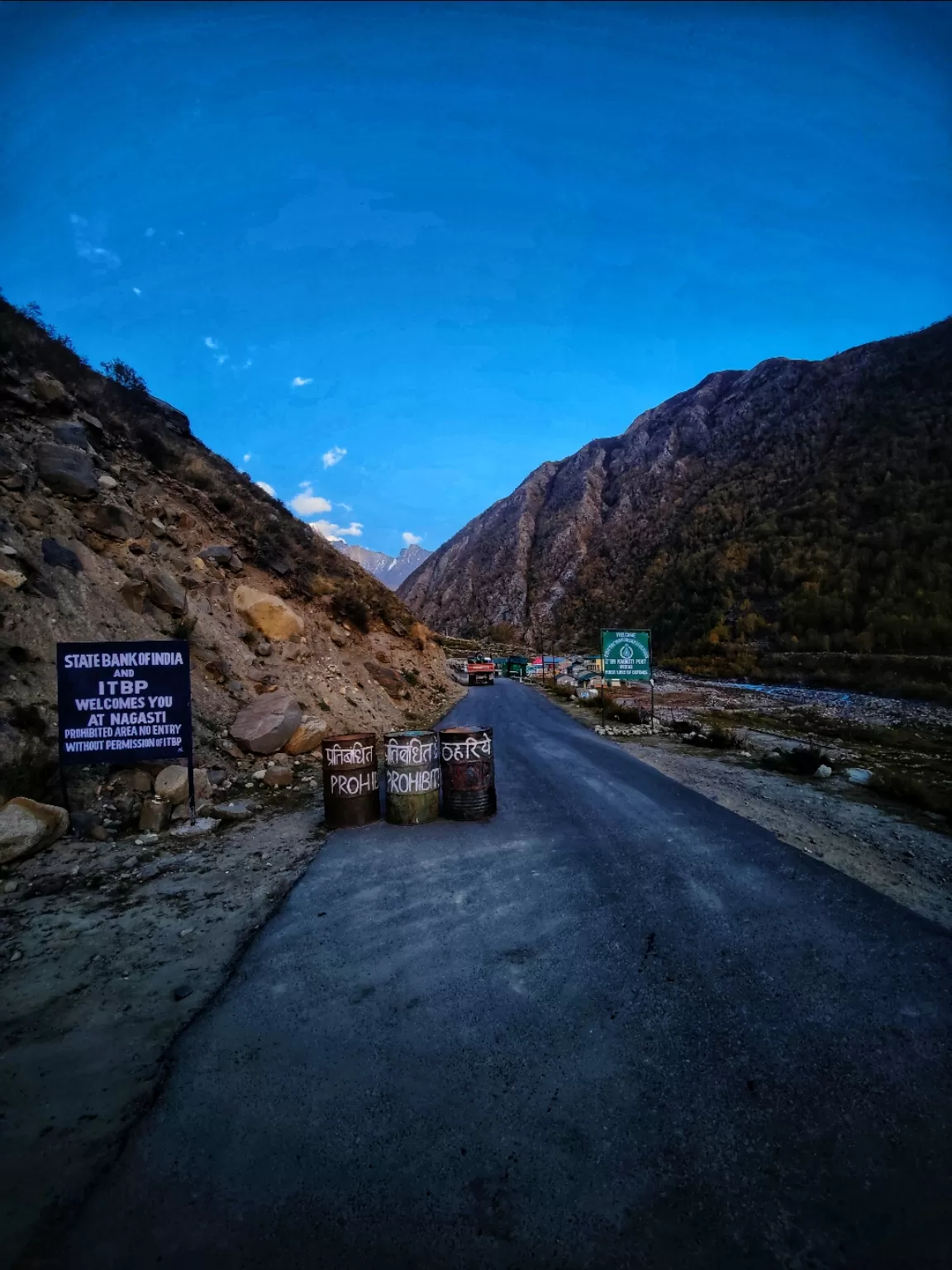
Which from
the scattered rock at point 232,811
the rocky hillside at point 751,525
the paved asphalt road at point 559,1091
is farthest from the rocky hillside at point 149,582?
the rocky hillside at point 751,525

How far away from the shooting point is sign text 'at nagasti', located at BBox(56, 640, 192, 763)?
6594 mm

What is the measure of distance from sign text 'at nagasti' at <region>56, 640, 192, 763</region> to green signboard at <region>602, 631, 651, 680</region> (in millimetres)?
11596

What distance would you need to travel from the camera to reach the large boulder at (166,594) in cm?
1071

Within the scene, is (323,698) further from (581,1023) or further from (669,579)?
(669,579)

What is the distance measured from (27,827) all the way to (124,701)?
173 cm

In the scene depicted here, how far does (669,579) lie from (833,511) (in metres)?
19.0

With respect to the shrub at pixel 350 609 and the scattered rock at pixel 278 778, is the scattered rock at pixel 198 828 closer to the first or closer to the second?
the scattered rock at pixel 278 778

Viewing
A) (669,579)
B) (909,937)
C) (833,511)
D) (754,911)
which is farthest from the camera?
(669,579)

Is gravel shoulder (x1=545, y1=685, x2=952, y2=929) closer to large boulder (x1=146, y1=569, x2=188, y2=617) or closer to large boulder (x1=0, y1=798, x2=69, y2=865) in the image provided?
large boulder (x1=0, y1=798, x2=69, y2=865)

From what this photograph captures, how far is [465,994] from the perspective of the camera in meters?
3.54

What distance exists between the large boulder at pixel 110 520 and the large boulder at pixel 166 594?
1186 mm

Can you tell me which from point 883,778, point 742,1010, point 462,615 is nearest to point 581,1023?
point 742,1010

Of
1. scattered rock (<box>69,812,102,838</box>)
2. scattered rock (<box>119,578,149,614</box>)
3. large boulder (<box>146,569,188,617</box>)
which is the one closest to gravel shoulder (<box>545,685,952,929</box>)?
scattered rock (<box>69,812,102,838</box>)

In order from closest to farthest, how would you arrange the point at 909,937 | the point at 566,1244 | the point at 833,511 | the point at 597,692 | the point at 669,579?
the point at 566,1244 → the point at 909,937 → the point at 597,692 → the point at 833,511 → the point at 669,579
